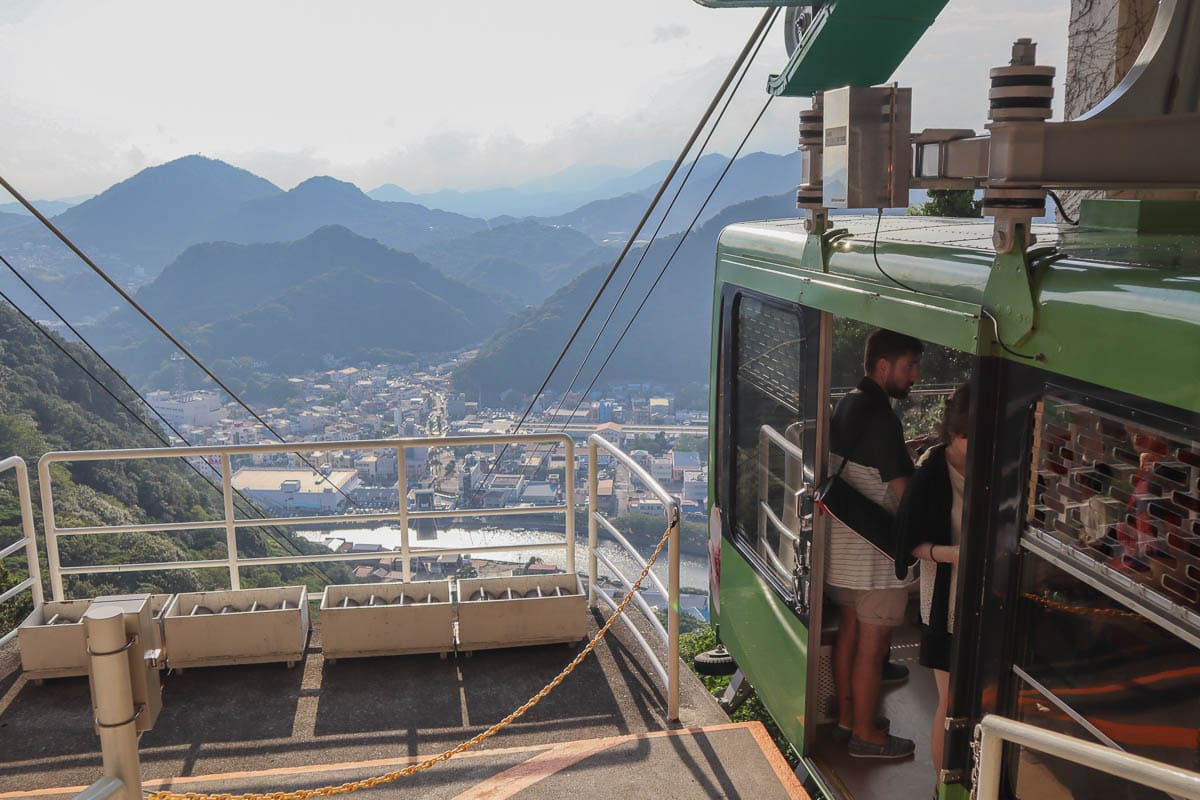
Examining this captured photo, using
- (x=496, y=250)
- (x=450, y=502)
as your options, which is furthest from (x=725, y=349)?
(x=496, y=250)

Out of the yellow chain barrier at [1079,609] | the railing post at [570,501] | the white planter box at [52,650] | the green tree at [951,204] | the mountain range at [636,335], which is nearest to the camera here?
the yellow chain barrier at [1079,609]

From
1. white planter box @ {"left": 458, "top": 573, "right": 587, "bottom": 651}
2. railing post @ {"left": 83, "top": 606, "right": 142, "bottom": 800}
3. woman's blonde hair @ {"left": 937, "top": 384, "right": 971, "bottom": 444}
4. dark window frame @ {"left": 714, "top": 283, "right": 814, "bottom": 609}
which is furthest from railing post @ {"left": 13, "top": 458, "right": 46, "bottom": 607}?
woman's blonde hair @ {"left": 937, "top": 384, "right": 971, "bottom": 444}

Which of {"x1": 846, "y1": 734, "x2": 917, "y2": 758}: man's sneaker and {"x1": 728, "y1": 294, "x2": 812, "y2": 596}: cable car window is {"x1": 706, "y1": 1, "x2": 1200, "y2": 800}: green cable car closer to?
{"x1": 846, "y1": 734, "x2": 917, "y2": 758}: man's sneaker

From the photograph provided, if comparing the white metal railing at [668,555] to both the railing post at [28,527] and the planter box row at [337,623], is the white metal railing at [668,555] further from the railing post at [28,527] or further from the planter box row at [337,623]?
the railing post at [28,527]

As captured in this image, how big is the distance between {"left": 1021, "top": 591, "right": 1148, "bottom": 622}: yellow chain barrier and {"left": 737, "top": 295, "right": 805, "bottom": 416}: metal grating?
159cm

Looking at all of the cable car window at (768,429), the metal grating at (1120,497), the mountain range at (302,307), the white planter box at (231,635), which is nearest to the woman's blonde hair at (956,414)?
the metal grating at (1120,497)

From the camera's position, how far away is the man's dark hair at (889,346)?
350cm

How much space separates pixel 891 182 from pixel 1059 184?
20.7 inches

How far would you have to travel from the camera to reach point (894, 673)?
4.33 m

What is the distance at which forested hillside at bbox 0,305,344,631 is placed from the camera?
22.3 metres

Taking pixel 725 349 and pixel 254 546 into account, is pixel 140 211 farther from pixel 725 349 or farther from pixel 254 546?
pixel 725 349

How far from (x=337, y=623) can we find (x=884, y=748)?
298 centimetres

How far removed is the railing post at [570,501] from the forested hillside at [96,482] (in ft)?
55.6

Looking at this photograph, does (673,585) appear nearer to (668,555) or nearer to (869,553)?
(668,555)
